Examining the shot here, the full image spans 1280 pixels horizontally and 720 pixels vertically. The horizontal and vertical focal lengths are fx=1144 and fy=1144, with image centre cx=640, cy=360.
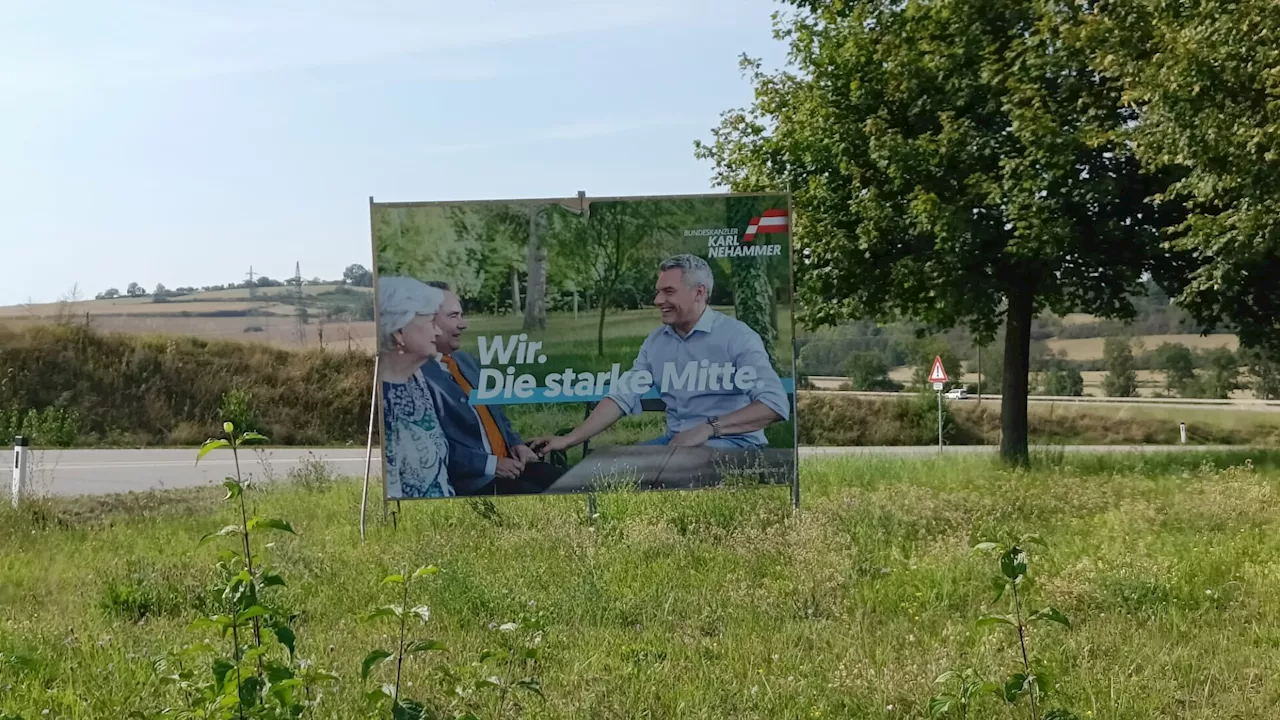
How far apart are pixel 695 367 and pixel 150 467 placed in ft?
43.1

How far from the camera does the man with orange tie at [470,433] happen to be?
35.6 ft

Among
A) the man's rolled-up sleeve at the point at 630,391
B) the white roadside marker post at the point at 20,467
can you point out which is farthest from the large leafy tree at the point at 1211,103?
the white roadside marker post at the point at 20,467

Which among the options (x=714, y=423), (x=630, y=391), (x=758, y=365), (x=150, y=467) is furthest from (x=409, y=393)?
(x=150, y=467)

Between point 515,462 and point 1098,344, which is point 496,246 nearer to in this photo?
point 515,462

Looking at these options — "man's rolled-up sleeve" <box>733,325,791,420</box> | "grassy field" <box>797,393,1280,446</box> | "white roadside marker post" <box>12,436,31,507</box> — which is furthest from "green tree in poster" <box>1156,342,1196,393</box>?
"white roadside marker post" <box>12,436,31,507</box>

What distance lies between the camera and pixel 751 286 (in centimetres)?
1120

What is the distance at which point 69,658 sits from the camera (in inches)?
239

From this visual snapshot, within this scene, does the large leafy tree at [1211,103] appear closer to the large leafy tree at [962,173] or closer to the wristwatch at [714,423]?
the large leafy tree at [962,173]

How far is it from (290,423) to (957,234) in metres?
20.3

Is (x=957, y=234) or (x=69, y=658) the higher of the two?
(x=957, y=234)

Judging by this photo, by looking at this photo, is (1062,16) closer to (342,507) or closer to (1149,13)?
(1149,13)

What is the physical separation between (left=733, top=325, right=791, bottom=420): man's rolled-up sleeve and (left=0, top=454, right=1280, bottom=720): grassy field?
977mm

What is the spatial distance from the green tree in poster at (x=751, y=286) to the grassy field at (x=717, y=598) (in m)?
1.64

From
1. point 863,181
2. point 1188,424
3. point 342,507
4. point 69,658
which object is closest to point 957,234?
point 863,181
